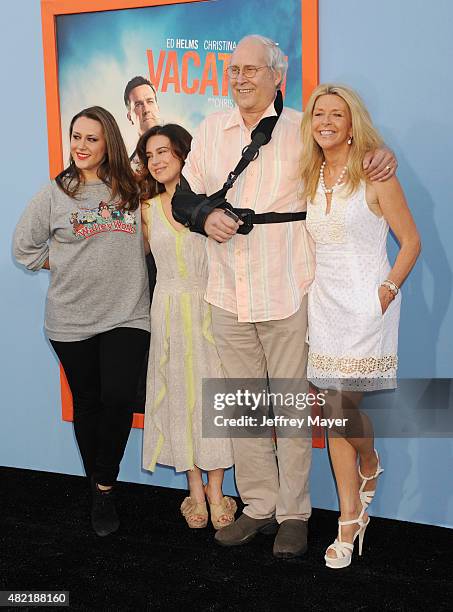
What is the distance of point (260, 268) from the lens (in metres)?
2.88

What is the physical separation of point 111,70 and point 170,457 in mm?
1588

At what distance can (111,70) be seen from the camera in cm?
351

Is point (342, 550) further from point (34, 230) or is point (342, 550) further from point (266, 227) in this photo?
point (34, 230)

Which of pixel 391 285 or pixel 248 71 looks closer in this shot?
pixel 391 285

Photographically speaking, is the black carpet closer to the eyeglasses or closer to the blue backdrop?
the blue backdrop

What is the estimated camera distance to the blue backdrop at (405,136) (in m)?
2.99

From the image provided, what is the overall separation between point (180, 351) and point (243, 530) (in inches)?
27.3

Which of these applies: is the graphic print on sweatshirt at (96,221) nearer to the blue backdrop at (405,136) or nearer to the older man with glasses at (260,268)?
the older man with glasses at (260,268)

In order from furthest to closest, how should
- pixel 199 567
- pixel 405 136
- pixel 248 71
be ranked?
pixel 405 136, pixel 199 567, pixel 248 71

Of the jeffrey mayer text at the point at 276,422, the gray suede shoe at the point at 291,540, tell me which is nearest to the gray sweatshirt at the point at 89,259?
the jeffrey mayer text at the point at 276,422

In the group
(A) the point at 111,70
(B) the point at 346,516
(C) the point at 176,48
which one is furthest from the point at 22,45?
(B) the point at 346,516

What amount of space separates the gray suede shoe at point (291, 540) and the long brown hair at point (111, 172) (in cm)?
129

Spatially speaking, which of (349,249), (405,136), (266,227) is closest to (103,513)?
(266,227)

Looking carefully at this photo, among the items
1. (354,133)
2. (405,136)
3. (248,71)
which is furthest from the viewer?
(405,136)
